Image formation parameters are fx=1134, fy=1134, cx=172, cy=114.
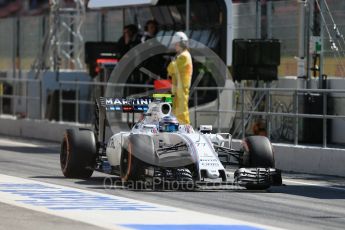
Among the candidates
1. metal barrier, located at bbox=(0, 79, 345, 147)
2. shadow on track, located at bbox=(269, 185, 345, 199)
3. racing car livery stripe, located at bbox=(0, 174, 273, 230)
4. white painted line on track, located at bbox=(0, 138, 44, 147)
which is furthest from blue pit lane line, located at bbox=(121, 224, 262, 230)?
white painted line on track, located at bbox=(0, 138, 44, 147)

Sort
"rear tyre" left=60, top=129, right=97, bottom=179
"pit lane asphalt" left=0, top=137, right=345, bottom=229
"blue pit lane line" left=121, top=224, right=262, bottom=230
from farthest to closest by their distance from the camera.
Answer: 1. "rear tyre" left=60, top=129, right=97, bottom=179
2. "pit lane asphalt" left=0, top=137, right=345, bottom=229
3. "blue pit lane line" left=121, top=224, right=262, bottom=230

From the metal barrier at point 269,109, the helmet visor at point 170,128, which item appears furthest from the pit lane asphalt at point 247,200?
the metal barrier at point 269,109

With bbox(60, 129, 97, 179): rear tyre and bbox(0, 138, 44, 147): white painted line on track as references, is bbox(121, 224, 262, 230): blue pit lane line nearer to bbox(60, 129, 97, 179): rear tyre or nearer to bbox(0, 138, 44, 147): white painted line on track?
bbox(60, 129, 97, 179): rear tyre

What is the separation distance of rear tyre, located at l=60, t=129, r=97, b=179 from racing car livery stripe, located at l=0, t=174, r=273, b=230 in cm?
109

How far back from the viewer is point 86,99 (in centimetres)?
2831

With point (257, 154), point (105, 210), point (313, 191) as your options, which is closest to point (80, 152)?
point (257, 154)

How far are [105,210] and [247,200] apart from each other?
2417 millimetres

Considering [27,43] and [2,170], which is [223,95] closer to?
[2,170]

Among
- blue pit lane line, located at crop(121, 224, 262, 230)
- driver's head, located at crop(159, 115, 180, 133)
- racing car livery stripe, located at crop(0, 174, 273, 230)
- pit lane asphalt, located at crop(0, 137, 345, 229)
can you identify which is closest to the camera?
blue pit lane line, located at crop(121, 224, 262, 230)

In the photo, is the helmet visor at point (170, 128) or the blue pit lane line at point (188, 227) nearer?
the blue pit lane line at point (188, 227)

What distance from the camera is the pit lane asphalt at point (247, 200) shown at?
11719 millimetres

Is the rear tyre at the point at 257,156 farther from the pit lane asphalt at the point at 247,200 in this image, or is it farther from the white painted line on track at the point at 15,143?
the white painted line on track at the point at 15,143

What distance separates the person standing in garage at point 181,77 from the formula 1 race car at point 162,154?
2.68 meters

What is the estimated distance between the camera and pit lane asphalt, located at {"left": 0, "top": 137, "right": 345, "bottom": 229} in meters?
11.7
